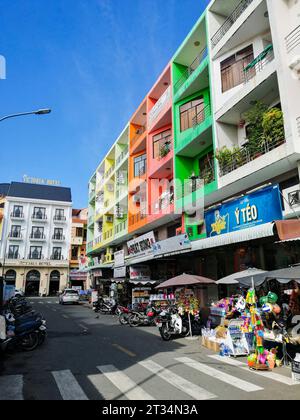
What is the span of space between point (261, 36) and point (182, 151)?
Answer: 7.32 meters

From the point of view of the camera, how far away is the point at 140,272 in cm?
2309

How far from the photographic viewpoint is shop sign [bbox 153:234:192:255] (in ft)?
52.8

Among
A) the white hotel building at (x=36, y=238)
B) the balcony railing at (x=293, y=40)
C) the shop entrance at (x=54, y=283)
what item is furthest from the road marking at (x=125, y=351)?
the shop entrance at (x=54, y=283)

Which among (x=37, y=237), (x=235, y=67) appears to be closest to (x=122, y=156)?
(x=235, y=67)

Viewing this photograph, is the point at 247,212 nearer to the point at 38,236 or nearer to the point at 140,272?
the point at 140,272

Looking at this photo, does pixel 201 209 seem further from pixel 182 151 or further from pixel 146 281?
pixel 146 281

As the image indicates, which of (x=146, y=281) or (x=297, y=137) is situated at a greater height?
(x=297, y=137)

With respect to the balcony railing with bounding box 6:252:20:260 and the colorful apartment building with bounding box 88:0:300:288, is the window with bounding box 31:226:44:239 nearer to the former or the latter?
the balcony railing with bounding box 6:252:20:260

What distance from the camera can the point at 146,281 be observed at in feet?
70.0

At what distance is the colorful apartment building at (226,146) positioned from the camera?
38.3 ft

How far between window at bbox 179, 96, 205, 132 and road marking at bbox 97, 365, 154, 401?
1468 centimetres

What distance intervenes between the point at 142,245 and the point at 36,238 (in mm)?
40768

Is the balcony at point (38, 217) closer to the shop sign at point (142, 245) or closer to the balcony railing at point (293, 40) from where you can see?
the shop sign at point (142, 245)

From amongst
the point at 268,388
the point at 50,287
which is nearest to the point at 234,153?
the point at 268,388
